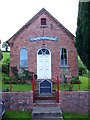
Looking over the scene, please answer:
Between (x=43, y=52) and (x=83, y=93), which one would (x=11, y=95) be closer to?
(x=83, y=93)

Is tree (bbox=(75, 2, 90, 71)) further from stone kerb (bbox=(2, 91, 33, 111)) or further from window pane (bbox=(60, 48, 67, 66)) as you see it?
window pane (bbox=(60, 48, 67, 66))

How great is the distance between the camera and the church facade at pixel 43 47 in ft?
91.6

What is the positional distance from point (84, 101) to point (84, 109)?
500 millimetres

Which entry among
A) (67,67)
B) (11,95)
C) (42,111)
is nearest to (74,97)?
(42,111)

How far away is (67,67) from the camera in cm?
2814

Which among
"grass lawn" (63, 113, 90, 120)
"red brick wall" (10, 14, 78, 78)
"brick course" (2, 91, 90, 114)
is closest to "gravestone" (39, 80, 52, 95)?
"brick course" (2, 91, 90, 114)

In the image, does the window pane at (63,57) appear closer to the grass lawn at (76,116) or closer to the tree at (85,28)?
the tree at (85,28)

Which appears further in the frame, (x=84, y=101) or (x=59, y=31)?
(x=59, y=31)

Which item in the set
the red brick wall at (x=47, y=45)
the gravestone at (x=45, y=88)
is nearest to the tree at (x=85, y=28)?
the gravestone at (x=45, y=88)

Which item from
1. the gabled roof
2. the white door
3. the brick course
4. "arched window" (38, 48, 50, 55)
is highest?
the gabled roof

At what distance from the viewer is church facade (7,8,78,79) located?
1099 inches

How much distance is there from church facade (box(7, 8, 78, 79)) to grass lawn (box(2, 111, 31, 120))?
27.2ft

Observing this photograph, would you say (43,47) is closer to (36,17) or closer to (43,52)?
(43,52)

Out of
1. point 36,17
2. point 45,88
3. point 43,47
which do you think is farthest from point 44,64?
point 45,88
